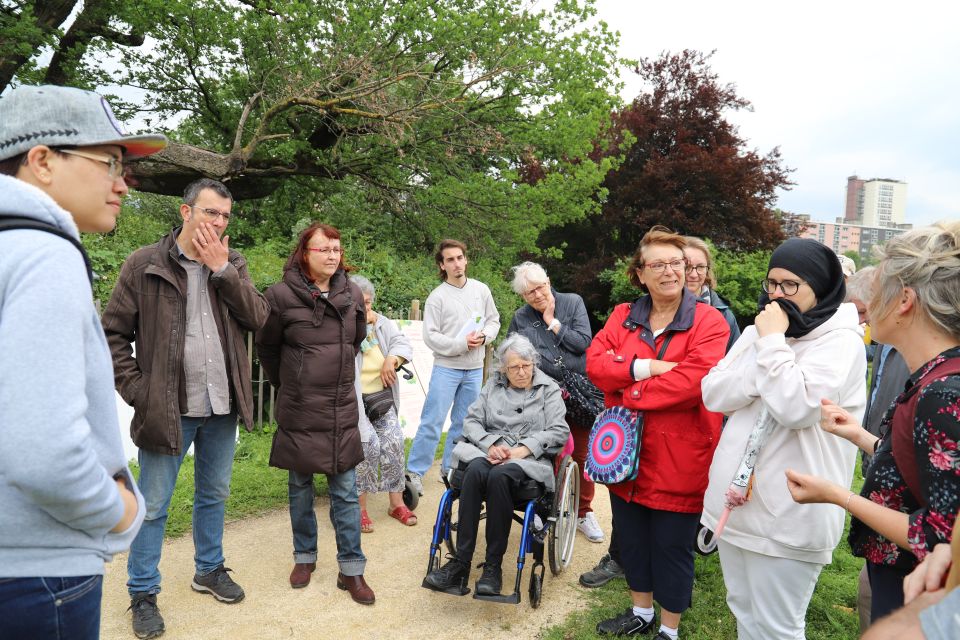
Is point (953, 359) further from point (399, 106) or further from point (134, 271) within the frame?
point (399, 106)

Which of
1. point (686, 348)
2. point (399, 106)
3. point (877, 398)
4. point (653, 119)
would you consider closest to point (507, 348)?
point (686, 348)

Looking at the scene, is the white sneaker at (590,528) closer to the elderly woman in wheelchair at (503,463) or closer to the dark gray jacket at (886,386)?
the elderly woman in wheelchair at (503,463)

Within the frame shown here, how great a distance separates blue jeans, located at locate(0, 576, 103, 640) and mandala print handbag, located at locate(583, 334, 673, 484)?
2.34 metres

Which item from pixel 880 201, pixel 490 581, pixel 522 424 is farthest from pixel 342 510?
pixel 880 201

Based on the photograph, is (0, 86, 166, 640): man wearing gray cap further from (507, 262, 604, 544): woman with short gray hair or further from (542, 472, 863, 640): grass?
(507, 262, 604, 544): woman with short gray hair

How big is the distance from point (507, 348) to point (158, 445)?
2102 mm

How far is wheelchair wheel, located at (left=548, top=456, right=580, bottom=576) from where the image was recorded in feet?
12.4

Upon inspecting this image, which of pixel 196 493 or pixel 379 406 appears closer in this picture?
pixel 196 493

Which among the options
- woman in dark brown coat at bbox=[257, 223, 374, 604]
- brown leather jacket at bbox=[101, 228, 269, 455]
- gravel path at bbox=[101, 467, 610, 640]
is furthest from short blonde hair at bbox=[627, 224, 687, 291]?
brown leather jacket at bbox=[101, 228, 269, 455]

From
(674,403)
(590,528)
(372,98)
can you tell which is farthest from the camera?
(372,98)

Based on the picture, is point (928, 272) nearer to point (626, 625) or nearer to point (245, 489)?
point (626, 625)

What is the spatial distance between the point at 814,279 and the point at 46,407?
252 centimetres

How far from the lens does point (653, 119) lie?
16.3 m

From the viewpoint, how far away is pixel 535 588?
142 inches
